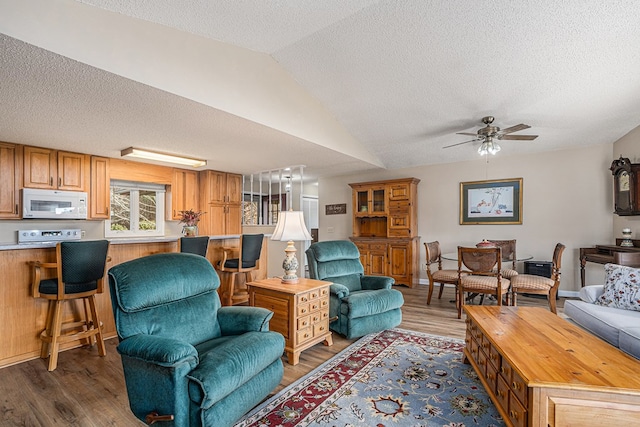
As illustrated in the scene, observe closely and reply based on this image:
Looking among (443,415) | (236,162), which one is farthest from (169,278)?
(236,162)

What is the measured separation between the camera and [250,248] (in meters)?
4.02

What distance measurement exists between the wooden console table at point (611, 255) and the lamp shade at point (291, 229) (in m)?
3.59

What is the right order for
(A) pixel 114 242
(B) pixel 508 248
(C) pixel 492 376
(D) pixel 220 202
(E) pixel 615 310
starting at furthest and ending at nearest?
(D) pixel 220 202 < (B) pixel 508 248 < (A) pixel 114 242 < (E) pixel 615 310 < (C) pixel 492 376

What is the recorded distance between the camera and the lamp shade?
2.93 metres

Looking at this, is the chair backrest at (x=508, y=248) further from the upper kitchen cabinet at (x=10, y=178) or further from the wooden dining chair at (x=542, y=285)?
the upper kitchen cabinet at (x=10, y=178)

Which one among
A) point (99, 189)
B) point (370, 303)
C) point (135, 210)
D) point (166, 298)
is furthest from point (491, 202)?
point (99, 189)

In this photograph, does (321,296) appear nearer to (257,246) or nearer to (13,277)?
(257,246)

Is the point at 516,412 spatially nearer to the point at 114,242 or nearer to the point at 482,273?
the point at 482,273

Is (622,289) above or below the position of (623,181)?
below

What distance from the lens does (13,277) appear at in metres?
2.65

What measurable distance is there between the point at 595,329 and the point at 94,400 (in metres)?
3.64

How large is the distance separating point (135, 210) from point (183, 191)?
848 millimetres

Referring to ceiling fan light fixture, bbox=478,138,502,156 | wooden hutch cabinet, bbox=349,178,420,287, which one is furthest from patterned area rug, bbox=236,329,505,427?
wooden hutch cabinet, bbox=349,178,420,287

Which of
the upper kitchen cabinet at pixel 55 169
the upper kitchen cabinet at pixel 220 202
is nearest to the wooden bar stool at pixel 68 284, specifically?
the upper kitchen cabinet at pixel 55 169
